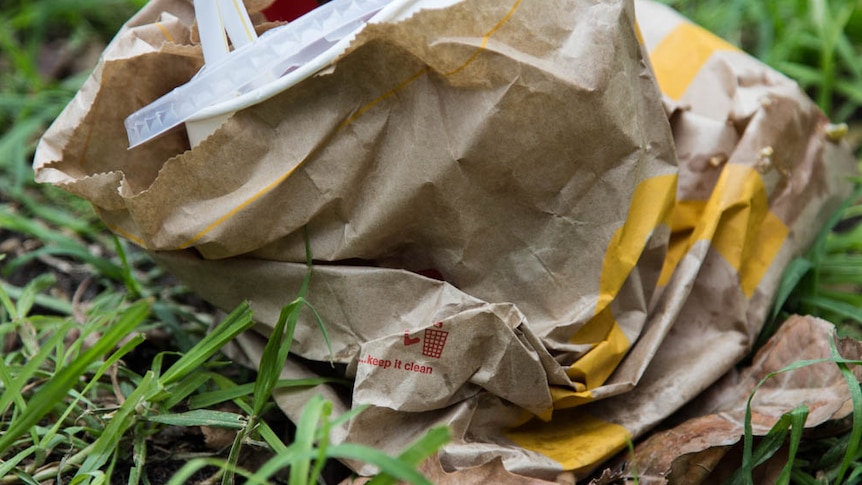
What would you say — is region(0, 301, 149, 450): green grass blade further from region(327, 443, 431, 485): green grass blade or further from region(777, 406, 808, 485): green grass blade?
region(777, 406, 808, 485): green grass blade

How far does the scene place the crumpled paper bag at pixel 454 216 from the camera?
0.92 m

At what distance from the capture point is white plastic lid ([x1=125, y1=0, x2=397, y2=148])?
912mm

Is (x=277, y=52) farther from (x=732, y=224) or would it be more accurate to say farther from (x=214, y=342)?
(x=732, y=224)

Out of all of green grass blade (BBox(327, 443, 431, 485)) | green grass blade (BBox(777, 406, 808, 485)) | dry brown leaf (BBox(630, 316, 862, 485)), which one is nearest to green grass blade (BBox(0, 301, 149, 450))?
green grass blade (BBox(327, 443, 431, 485))

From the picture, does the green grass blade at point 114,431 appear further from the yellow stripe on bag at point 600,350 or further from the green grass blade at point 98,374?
the yellow stripe on bag at point 600,350

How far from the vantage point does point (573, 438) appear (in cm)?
105

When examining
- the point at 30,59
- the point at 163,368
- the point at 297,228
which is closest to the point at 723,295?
the point at 297,228

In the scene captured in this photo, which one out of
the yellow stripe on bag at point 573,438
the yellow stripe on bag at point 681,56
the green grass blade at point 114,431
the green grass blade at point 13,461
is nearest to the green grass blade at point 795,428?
the yellow stripe on bag at point 573,438

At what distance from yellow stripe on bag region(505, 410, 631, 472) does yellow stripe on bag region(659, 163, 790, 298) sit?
0.74 feet

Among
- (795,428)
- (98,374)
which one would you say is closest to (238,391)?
(98,374)

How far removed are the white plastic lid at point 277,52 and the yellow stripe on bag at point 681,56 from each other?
57 cm

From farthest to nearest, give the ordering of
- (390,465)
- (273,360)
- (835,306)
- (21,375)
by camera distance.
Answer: (835,306) < (273,360) < (21,375) < (390,465)

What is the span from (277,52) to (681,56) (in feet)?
2.37

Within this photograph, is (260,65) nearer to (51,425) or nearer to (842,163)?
(51,425)
